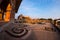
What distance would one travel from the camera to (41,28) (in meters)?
4.18

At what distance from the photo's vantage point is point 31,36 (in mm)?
3754

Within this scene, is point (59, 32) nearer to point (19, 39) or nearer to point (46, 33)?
point (46, 33)

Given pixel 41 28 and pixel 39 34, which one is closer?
pixel 39 34

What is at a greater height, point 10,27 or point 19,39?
point 10,27

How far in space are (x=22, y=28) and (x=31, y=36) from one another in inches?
12.8

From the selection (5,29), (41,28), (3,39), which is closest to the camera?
(3,39)

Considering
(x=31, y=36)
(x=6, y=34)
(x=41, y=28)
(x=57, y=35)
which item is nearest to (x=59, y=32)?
(x=57, y=35)

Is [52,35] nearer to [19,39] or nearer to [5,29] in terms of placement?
[19,39]

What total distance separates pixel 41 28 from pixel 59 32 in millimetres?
465

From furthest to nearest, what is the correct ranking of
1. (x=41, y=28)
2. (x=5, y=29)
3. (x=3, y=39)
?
(x=41, y=28) → (x=5, y=29) → (x=3, y=39)

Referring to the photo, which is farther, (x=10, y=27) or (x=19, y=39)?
(x=10, y=27)

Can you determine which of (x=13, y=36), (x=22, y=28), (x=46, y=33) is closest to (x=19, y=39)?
(x=13, y=36)

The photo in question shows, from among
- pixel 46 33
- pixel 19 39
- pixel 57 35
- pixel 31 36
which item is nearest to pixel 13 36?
pixel 19 39

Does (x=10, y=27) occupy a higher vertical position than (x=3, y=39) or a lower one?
higher
